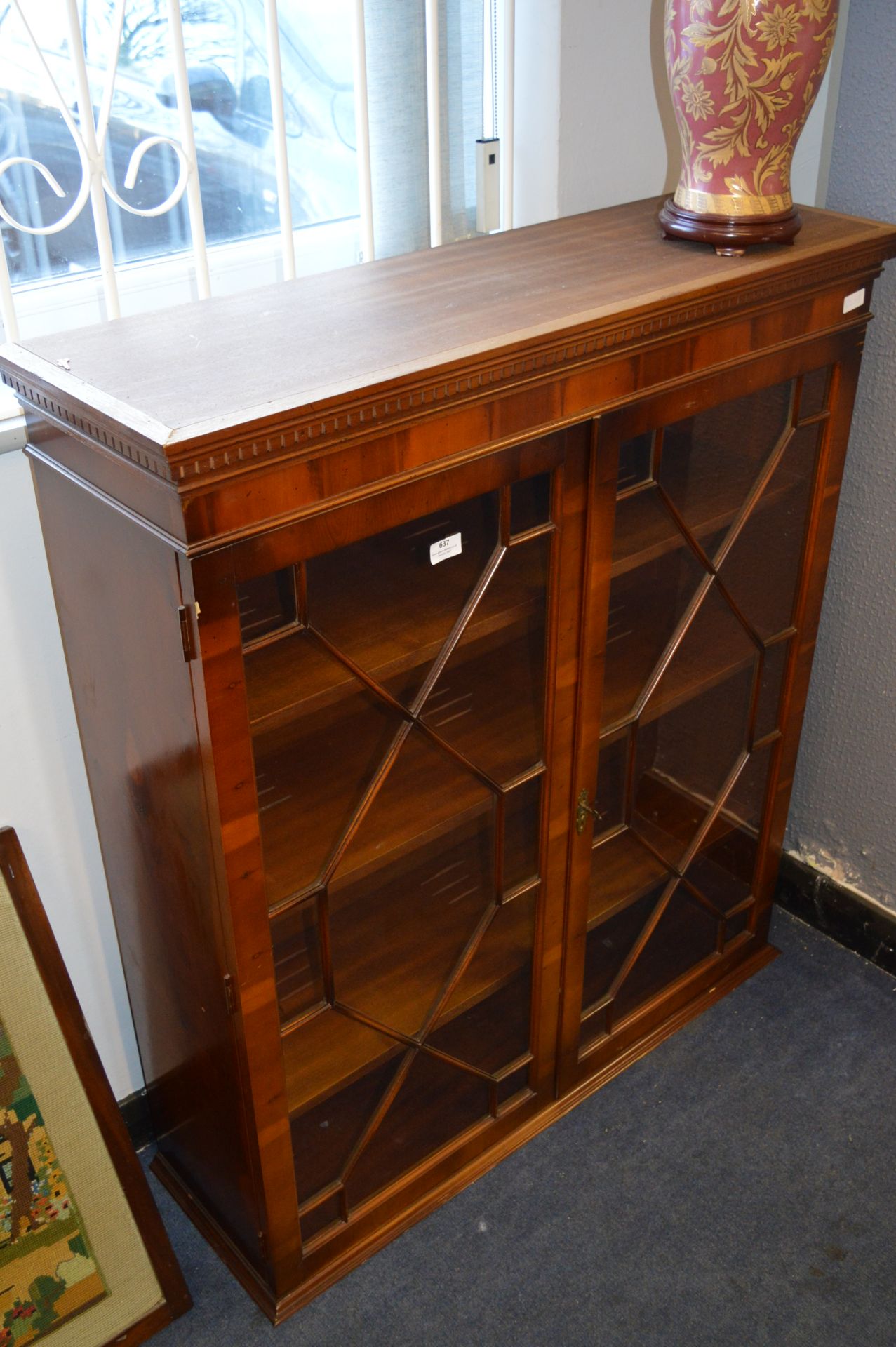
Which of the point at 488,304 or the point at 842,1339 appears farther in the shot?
the point at 842,1339

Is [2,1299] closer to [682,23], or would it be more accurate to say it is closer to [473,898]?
[473,898]

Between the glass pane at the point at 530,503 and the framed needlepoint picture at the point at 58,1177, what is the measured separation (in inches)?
21.4

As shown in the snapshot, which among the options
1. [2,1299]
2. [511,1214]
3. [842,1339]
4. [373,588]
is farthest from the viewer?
[511,1214]

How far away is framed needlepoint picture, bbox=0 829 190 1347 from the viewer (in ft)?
3.76

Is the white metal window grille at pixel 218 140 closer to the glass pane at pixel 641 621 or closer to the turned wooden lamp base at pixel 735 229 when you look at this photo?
the turned wooden lamp base at pixel 735 229

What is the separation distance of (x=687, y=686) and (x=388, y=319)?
0.57 metres

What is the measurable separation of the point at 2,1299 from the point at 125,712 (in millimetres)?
607

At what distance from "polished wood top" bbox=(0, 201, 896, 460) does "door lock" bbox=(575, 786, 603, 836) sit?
1.61ft

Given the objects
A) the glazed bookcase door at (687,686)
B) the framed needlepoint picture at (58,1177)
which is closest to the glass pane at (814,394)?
the glazed bookcase door at (687,686)

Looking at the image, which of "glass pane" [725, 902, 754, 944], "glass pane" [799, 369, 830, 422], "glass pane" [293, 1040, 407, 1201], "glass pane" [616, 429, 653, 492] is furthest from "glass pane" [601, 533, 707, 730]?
"glass pane" [725, 902, 754, 944]

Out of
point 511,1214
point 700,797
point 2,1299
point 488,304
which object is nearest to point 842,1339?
point 511,1214

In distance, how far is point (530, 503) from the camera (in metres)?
1.07

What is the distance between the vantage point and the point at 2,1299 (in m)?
1.18

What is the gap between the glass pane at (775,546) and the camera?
1322 mm
